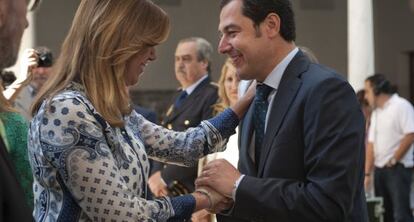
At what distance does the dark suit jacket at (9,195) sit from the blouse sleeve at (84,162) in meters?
0.70

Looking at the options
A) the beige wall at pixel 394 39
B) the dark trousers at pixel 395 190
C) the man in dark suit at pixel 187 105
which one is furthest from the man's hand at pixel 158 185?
the beige wall at pixel 394 39

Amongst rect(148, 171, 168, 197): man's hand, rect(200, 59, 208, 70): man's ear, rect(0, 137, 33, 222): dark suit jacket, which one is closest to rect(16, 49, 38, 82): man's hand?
rect(148, 171, 168, 197): man's hand

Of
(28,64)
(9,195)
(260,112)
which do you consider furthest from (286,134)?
(28,64)

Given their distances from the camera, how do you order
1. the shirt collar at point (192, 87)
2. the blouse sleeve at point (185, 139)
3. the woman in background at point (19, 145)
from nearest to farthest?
the blouse sleeve at point (185, 139), the woman in background at point (19, 145), the shirt collar at point (192, 87)

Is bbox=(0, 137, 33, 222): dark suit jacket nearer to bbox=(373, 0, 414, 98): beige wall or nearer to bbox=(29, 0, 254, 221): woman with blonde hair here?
bbox=(29, 0, 254, 221): woman with blonde hair

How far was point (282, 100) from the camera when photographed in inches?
108

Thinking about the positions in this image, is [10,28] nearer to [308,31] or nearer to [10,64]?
[10,64]

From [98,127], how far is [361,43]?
9067mm

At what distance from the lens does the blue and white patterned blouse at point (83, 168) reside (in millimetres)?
2354

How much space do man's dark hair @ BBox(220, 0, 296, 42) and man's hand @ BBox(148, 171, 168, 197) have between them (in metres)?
3.43

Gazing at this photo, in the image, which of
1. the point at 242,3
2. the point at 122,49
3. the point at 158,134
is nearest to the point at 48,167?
the point at 122,49

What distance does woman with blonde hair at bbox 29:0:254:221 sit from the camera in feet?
7.74

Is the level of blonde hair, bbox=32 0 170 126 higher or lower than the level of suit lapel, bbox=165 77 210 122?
higher

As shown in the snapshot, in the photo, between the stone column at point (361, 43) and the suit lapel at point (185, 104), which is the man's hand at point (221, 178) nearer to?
the suit lapel at point (185, 104)
